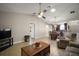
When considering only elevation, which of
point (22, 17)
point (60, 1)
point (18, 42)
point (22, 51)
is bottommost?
point (22, 51)

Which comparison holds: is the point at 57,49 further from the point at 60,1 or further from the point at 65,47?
the point at 60,1

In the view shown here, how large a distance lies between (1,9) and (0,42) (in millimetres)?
816

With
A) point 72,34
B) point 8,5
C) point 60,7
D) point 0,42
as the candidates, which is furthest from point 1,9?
point 72,34

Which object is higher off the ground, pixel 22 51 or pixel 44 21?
pixel 44 21

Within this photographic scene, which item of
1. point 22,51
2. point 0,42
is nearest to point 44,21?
point 22,51

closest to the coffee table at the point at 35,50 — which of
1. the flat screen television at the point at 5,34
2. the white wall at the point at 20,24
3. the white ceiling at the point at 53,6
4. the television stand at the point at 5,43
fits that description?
the white wall at the point at 20,24

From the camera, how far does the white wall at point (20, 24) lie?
1780mm

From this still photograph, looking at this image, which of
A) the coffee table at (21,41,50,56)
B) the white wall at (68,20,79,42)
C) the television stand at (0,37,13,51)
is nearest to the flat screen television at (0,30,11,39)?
the television stand at (0,37,13,51)

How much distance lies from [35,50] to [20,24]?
78cm

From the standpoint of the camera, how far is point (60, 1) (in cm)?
175

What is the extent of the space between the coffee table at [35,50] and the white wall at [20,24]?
0.29 metres

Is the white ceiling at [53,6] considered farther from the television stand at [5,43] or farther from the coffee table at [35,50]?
the coffee table at [35,50]

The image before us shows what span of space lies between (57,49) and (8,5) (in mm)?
1666

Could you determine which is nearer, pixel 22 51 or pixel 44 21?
pixel 22 51
